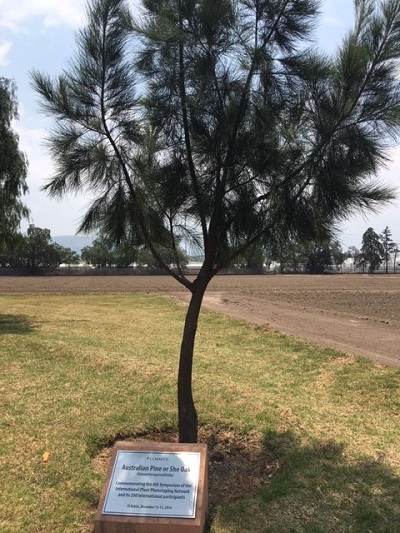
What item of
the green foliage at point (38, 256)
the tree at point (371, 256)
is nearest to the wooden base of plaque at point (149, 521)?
the green foliage at point (38, 256)

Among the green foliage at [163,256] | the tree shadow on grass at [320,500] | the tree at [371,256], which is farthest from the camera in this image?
the tree at [371,256]

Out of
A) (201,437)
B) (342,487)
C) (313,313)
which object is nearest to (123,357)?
(201,437)

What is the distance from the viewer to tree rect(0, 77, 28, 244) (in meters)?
13.7

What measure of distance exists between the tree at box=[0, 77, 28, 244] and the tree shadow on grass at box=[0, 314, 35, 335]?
7.16 feet

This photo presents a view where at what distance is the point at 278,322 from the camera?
15.4 meters

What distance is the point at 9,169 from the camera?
13.8m

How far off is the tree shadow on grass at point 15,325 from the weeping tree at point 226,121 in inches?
322

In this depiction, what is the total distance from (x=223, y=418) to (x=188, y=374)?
126 cm

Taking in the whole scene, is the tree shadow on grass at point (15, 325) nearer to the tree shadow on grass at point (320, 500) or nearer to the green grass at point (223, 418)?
the green grass at point (223, 418)

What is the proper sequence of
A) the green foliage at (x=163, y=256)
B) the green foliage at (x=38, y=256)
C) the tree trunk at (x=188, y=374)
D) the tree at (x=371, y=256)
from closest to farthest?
the tree trunk at (x=188, y=374)
the green foliage at (x=163, y=256)
the green foliage at (x=38, y=256)
the tree at (x=371, y=256)

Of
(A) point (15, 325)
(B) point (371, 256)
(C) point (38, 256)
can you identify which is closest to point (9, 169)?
(A) point (15, 325)

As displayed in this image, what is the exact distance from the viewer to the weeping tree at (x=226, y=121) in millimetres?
3908

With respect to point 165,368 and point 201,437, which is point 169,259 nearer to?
point 201,437

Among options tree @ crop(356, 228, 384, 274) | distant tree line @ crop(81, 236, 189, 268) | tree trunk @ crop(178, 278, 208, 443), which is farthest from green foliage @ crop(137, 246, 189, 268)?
tree @ crop(356, 228, 384, 274)
